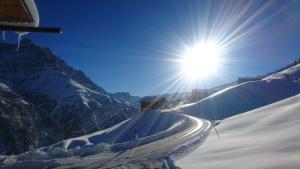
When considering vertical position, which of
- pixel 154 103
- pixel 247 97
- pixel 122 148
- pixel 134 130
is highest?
pixel 154 103

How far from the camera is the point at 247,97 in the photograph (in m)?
76.6

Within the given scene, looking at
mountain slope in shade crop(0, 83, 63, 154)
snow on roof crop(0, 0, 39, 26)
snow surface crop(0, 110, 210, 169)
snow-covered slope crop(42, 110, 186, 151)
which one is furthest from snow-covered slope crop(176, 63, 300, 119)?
mountain slope in shade crop(0, 83, 63, 154)

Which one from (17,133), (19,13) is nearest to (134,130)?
(19,13)

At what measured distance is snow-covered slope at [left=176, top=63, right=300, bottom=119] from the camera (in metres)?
69.9

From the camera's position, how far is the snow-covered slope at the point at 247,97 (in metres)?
69.9

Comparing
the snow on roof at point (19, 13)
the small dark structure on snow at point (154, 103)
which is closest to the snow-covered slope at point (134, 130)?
the small dark structure on snow at point (154, 103)

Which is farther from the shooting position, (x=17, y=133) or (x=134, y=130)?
(x=17, y=133)

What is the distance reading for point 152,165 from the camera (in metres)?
18.0

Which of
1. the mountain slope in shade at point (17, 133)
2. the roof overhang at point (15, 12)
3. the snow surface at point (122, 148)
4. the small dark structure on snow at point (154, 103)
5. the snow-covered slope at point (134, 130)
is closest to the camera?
the roof overhang at point (15, 12)

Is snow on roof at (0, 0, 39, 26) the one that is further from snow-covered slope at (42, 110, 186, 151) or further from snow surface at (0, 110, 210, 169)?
snow-covered slope at (42, 110, 186, 151)

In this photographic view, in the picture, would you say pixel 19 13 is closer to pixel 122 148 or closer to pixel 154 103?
pixel 122 148

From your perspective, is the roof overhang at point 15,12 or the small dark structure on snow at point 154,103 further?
the small dark structure on snow at point 154,103

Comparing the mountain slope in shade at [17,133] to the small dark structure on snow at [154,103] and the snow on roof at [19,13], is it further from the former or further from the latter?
the snow on roof at [19,13]

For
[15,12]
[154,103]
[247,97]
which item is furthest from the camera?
[154,103]
